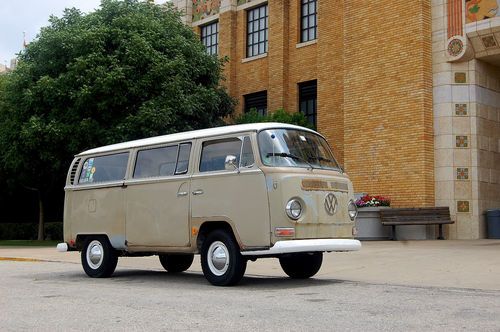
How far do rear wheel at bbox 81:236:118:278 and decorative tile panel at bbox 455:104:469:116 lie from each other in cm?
1240

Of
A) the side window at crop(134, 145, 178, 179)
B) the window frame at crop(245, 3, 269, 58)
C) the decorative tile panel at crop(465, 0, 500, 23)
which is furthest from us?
the window frame at crop(245, 3, 269, 58)

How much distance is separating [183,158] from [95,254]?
2.81 metres

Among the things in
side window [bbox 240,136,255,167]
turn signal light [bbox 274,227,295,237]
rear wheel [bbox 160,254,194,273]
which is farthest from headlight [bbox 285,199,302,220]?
rear wheel [bbox 160,254,194,273]

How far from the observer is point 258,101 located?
2844cm

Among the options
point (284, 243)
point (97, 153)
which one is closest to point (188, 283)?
point (284, 243)

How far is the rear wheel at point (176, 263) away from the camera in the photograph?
1259 centimetres

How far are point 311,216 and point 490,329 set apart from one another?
3660mm

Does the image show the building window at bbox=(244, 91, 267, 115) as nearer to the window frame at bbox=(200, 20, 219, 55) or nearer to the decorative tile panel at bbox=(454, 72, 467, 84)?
the window frame at bbox=(200, 20, 219, 55)

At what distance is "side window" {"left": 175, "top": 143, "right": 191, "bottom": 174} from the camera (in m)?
10.2

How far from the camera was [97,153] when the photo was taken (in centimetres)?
1197

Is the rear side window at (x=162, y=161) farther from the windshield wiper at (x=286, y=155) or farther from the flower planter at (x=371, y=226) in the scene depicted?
the flower planter at (x=371, y=226)

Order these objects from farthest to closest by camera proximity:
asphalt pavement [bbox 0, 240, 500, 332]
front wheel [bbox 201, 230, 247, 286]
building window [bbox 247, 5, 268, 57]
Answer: building window [bbox 247, 5, 268, 57]
front wheel [bbox 201, 230, 247, 286]
asphalt pavement [bbox 0, 240, 500, 332]

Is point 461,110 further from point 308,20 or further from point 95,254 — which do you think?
point 95,254

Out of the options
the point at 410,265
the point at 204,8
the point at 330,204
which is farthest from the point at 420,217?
the point at 204,8
